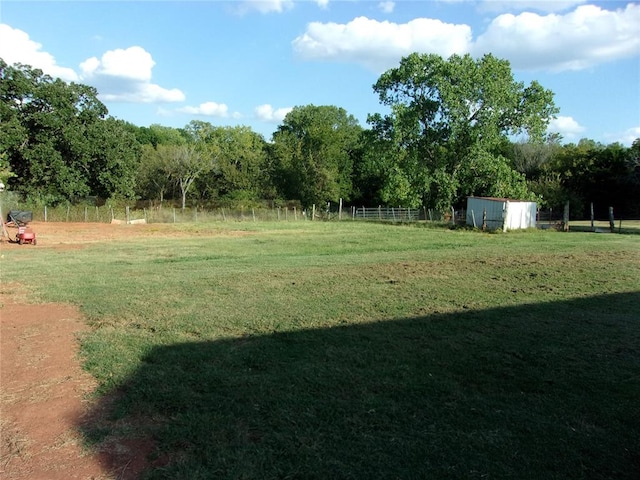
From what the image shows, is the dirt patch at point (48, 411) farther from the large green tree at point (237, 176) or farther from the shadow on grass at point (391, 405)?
the large green tree at point (237, 176)

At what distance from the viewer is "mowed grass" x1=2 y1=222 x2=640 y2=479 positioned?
131 inches

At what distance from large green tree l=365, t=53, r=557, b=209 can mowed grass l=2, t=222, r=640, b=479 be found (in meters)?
30.2

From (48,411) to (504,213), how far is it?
29827 millimetres

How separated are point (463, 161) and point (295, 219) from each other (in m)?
16.6

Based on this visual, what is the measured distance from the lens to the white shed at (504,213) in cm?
3061

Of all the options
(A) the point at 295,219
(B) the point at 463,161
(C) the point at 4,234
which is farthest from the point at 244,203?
(C) the point at 4,234

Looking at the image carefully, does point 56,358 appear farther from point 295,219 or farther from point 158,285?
point 295,219

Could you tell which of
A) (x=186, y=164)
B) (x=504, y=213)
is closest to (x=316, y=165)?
(x=186, y=164)

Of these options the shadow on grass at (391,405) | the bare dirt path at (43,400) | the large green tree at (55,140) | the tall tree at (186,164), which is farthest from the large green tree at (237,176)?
the shadow on grass at (391,405)

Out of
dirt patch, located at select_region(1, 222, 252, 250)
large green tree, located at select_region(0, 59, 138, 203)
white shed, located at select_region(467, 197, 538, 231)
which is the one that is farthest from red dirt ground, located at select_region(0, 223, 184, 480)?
large green tree, located at select_region(0, 59, 138, 203)

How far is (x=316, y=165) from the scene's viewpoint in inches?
2159

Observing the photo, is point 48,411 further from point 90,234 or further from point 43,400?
point 90,234

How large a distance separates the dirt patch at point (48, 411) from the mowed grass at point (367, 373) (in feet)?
0.53

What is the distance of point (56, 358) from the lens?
17.8ft
